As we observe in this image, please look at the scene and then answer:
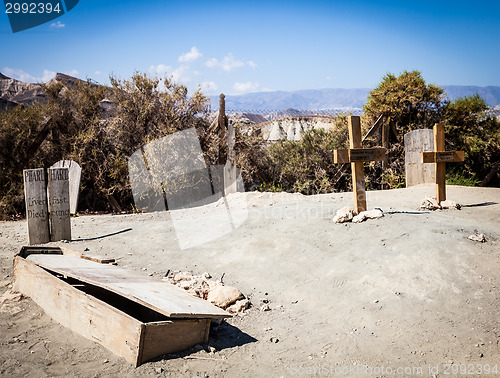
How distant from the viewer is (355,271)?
4.71 meters

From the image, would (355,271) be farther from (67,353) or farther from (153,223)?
(153,223)

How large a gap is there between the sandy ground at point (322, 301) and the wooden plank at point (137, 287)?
0.37 metres

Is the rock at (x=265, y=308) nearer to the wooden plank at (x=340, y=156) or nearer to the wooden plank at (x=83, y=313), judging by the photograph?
the wooden plank at (x=83, y=313)

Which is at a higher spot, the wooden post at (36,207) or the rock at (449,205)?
the wooden post at (36,207)

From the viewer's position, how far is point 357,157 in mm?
6344

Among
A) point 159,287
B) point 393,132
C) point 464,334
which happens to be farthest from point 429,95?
point 159,287

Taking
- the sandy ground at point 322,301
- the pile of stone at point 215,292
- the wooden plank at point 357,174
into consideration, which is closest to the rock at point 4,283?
the sandy ground at point 322,301

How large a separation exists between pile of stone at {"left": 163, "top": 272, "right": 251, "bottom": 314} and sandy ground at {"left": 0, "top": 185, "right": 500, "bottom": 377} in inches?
6.3

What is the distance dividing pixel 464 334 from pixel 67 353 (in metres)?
3.48

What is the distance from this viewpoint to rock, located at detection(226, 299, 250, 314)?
4215mm

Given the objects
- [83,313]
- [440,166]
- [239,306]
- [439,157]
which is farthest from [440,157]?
[83,313]

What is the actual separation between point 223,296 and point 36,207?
426 cm

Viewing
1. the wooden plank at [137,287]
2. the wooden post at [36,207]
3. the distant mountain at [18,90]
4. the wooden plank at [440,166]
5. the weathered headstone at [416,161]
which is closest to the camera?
the wooden plank at [137,287]

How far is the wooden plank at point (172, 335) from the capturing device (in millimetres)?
3066
